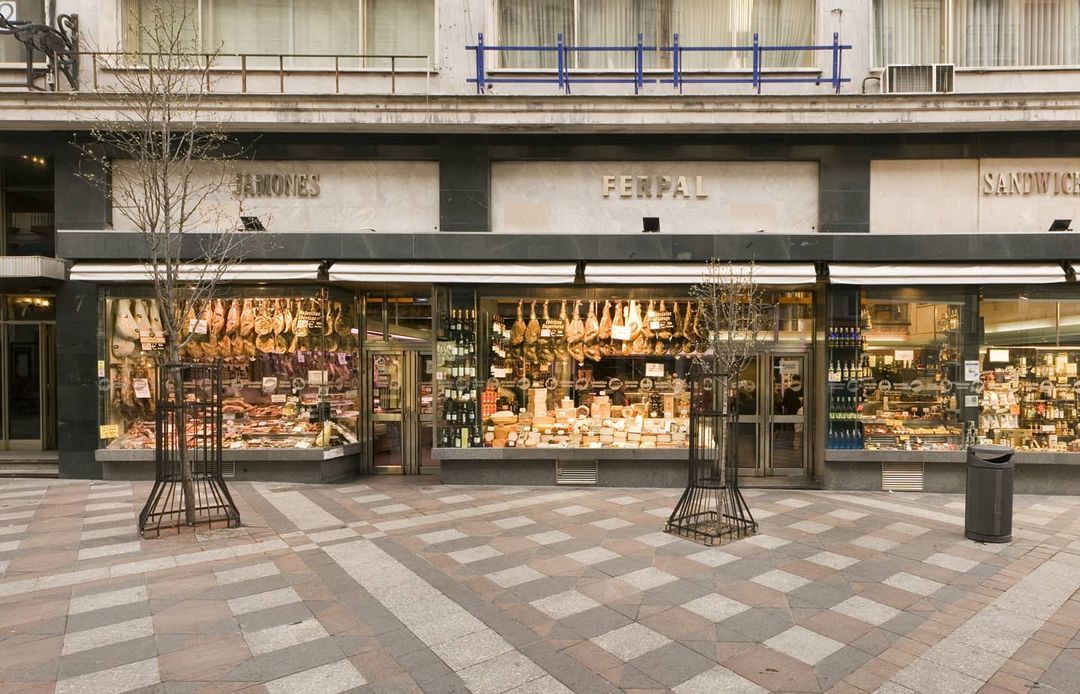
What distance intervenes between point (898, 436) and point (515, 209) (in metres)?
7.51

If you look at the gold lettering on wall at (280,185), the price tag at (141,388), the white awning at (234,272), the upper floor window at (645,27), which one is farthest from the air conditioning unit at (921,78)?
the price tag at (141,388)

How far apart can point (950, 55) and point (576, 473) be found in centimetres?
966

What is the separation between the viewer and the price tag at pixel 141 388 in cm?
1046

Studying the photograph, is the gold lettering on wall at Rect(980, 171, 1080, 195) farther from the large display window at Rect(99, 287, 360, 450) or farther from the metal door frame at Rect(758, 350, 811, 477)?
the large display window at Rect(99, 287, 360, 450)

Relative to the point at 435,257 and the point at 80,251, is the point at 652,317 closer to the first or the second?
the point at 435,257

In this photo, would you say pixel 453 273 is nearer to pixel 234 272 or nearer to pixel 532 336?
pixel 532 336

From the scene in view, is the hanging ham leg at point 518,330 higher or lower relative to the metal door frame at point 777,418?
higher

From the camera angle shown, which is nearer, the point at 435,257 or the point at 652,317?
the point at 435,257

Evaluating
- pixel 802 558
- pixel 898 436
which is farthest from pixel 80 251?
pixel 898 436

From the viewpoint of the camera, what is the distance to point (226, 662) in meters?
4.34

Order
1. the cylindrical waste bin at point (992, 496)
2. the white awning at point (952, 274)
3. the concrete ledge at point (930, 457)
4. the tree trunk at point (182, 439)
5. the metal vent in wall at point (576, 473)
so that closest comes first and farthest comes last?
the cylindrical waste bin at point (992, 496) < the tree trunk at point (182, 439) < the white awning at point (952, 274) < the concrete ledge at point (930, 457) < the metal vent in wall at point (576, 473)

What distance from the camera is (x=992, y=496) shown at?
23.1ft

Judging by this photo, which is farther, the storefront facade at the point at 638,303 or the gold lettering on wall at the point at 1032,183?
the gold lettering on wall at the point at 1032,183

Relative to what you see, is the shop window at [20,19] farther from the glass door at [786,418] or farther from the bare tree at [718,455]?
the glass door at [786,418]
